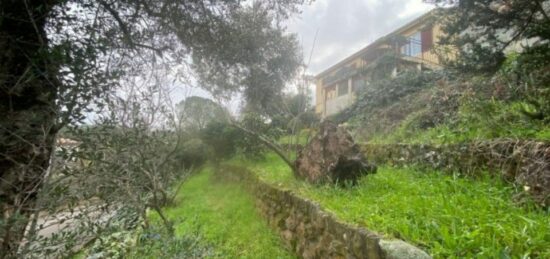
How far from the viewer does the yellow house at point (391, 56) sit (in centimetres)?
1396

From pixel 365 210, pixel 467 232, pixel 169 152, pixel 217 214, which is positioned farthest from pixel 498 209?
pixel 217 214

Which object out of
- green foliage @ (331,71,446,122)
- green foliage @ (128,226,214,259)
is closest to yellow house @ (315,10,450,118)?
green foliage @ (331,71,446,122)

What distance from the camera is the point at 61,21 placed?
207cm

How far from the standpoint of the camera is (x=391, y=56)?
14148 mm

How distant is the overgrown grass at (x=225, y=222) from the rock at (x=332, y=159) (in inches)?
48.9

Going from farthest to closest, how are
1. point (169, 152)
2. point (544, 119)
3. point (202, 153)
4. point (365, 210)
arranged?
point (202, 153)
point (169, 152)
point (544, 119)
point (365, 210)

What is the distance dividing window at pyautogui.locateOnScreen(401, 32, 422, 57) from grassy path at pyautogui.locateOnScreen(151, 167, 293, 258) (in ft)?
42.2

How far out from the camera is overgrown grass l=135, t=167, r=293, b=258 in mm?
4516

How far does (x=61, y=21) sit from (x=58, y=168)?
111cm

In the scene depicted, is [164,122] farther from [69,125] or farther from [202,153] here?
[202,153]

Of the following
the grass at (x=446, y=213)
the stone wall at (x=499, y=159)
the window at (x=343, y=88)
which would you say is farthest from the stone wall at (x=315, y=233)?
the window at (x=343, y=88)

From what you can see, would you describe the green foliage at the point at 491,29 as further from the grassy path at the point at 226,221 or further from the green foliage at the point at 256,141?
the green foliage at the point at 256,141

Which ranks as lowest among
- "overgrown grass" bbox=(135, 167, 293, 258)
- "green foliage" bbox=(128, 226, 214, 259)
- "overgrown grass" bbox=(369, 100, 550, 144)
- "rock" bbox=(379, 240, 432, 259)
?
"overgrown grass" bbox=(135, 167, 293, 258)

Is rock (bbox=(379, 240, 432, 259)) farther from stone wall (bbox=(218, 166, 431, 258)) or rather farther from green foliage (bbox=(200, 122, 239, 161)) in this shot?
green foliage (bbox=(200, 122, 239, 161))
